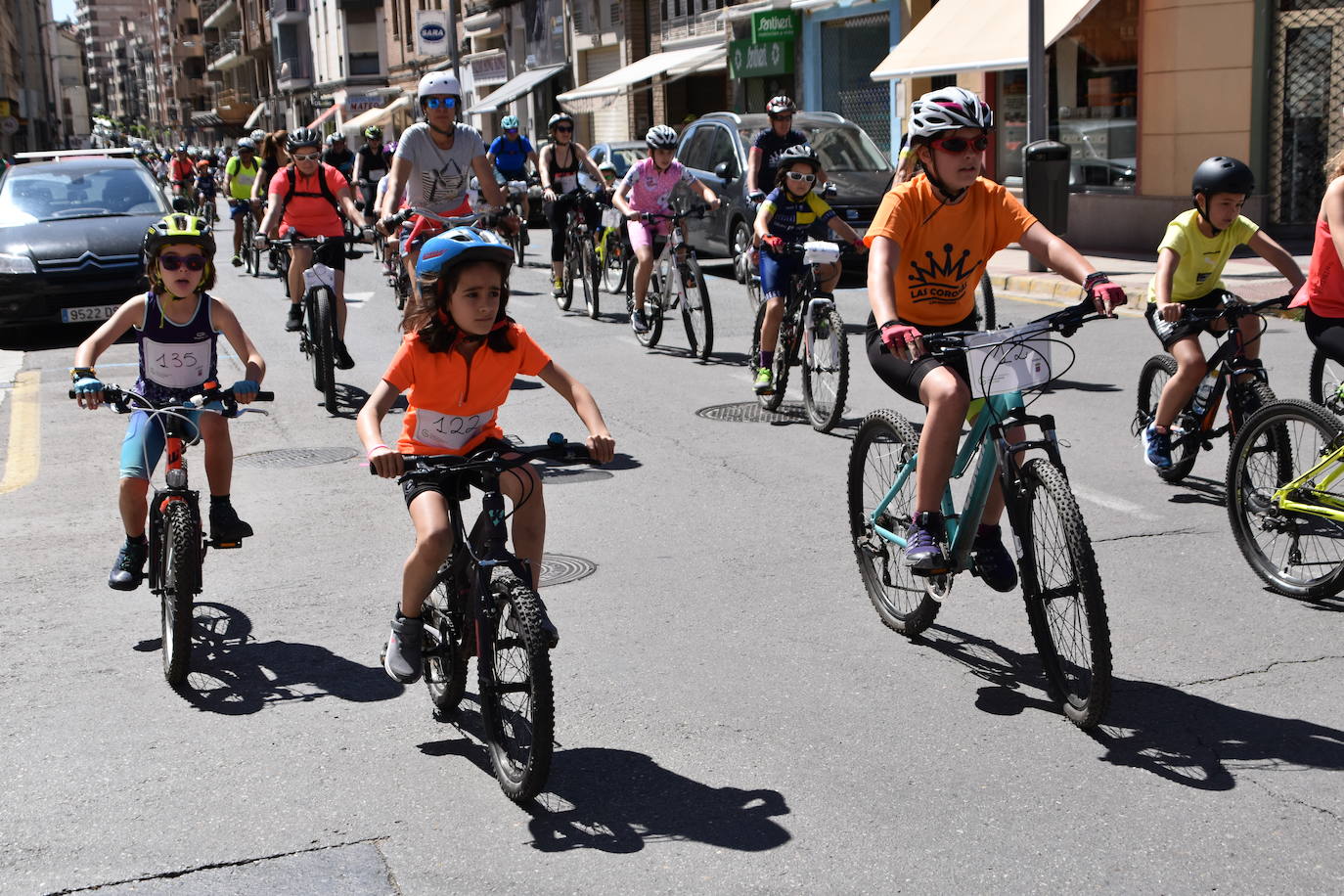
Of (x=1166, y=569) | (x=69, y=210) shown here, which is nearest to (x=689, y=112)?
(x=69, y=210)

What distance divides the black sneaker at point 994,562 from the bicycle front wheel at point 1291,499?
53.7 inches

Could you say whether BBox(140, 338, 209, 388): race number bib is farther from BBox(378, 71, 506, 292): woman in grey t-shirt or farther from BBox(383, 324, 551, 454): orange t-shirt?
BBox(378, 71, 506, 292): woman in grey t-shirt

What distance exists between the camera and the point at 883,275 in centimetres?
524

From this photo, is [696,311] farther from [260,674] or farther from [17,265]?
[260,674]

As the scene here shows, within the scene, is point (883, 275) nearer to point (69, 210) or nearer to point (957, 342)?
point (957, 342)

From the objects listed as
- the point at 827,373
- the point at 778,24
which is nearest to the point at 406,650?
the point at 827,373

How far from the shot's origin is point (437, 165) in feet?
34.7

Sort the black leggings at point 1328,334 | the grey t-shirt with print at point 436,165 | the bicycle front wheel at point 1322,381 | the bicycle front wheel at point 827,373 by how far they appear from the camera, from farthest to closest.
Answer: the grey t-shirt with print at point 436,165, the bicycle front wheel at point 827,373, the bicycle front wheel at point 1322,381, the black leggings at point 1328,334

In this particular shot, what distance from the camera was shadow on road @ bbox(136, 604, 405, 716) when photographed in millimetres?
5281

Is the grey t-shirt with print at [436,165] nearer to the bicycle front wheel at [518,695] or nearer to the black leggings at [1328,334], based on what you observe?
the black leggings at [1328,334]

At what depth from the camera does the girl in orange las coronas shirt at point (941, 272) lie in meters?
4.99

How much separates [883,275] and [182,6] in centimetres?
14741

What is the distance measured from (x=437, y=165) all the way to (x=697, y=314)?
129 inches

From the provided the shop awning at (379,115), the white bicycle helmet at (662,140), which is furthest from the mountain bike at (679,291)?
the shop awning at (379,115)
